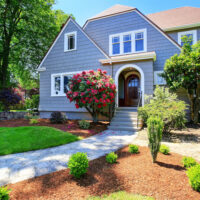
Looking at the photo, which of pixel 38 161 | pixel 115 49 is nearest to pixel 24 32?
pixel 115 49

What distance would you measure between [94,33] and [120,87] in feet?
16.2

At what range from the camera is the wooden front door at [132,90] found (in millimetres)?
10734

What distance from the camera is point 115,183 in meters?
2.30

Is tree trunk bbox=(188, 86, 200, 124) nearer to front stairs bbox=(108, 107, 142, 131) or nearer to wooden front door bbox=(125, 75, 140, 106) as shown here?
front stairs bbox=(108, 107, 142, 131)

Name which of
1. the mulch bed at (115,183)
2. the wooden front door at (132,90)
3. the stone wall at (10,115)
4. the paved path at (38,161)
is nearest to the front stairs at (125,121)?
the paved path at (38,161)

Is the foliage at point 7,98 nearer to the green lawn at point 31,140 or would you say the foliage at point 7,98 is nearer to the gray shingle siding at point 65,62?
the gray shingle siding at point 65,62

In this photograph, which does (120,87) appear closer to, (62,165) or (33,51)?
(62,165)

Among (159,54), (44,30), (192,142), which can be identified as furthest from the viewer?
(44,30)

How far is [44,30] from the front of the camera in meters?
15.1

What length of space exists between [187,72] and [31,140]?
780 centimetres

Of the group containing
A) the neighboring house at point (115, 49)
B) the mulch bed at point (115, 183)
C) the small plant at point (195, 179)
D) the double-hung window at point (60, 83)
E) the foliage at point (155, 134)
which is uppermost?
the neighboring house at point (115, 49)

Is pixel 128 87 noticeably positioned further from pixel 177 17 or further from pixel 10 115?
pixel 10 115

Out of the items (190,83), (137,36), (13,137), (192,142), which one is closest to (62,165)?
(13,137)

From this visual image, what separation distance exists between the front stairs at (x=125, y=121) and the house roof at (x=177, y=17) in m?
7.32
